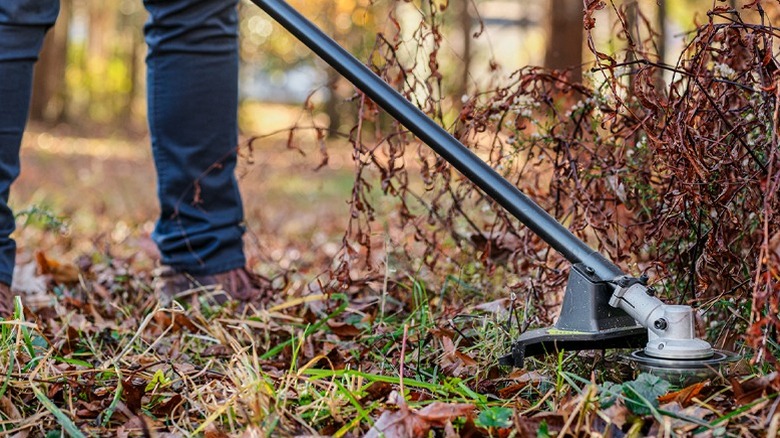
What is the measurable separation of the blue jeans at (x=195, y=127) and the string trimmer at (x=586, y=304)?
0.79 metres

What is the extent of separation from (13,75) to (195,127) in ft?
1.46

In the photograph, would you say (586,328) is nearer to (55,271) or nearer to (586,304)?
(586,304)

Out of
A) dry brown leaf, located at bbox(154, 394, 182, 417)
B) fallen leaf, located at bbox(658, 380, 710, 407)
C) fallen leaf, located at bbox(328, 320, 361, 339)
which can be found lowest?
dry brown leaf, located at bbox(154, 394, 182, 417)

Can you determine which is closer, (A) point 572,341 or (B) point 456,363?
(A) point 572,341

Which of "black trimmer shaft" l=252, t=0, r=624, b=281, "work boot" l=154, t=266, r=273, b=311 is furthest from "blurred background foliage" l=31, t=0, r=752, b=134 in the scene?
"black trimmer shaft" l=252, t=0, r=624, b=281

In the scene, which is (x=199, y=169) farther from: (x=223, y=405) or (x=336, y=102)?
(x=336, y=102)

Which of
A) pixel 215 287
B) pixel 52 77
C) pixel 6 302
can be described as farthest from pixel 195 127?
pixel 52 77

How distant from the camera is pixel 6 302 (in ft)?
6.28

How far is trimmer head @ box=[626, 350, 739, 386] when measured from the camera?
1260 mm

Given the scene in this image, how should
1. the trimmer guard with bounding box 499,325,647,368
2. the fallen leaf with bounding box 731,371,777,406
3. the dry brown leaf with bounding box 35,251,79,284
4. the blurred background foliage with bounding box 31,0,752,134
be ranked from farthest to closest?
the blurred background foliage with bounding box 31,0,752,134 < the dry brown leaf with bounding box 35,251,79,284 < the trimmer guard with bounding box 499,325,647,368 < the fallen leaf with bounding box 731,371,777,406

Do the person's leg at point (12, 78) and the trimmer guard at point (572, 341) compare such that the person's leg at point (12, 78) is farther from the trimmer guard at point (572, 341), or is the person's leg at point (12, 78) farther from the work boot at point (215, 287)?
the trimmer guard at point (572, 341)

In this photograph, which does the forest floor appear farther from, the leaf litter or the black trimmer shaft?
the black trimmer shaft

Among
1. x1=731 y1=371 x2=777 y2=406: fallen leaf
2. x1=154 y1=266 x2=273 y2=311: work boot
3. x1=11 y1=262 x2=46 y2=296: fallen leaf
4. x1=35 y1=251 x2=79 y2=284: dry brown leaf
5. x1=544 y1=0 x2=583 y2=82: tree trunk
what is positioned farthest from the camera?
x1=544 y1=0 x2=583 y2=82: tree trunk

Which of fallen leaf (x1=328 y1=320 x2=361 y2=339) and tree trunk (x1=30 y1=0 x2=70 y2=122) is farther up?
tree trunk (x1=30 y1=0 x2=70 y2=122)
